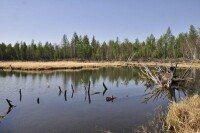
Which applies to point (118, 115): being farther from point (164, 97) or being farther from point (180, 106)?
point (164, 97)

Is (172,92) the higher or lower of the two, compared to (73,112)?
higher

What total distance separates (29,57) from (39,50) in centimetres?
715

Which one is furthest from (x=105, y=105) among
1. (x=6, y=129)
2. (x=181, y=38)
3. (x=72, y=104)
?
(x=181, y=38)

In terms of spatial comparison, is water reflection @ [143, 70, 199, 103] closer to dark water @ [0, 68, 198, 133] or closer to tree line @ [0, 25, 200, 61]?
dark water @ [0, 68, 198, 133]

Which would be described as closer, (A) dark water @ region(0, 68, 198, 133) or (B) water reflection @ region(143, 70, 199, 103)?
(A) dark water @ region(0, 68, 198, 133)

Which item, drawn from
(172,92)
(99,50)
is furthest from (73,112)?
(99,50)

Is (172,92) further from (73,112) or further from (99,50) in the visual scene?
(99,50)

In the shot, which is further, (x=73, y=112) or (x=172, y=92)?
(x=172, y=92)

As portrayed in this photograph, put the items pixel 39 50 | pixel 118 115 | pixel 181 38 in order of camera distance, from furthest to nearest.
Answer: pixel 39 50
pixel 181 38
pixel 118 115

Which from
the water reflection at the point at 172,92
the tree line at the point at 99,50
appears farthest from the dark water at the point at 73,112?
the tree line at the point at 99,50

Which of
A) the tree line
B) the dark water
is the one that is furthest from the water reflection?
the tree line

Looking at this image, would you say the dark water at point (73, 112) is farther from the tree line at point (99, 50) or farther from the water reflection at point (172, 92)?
the tree line at point (99, 50)

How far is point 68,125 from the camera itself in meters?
17.0

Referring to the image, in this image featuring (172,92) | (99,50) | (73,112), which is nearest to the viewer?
(73,112)
